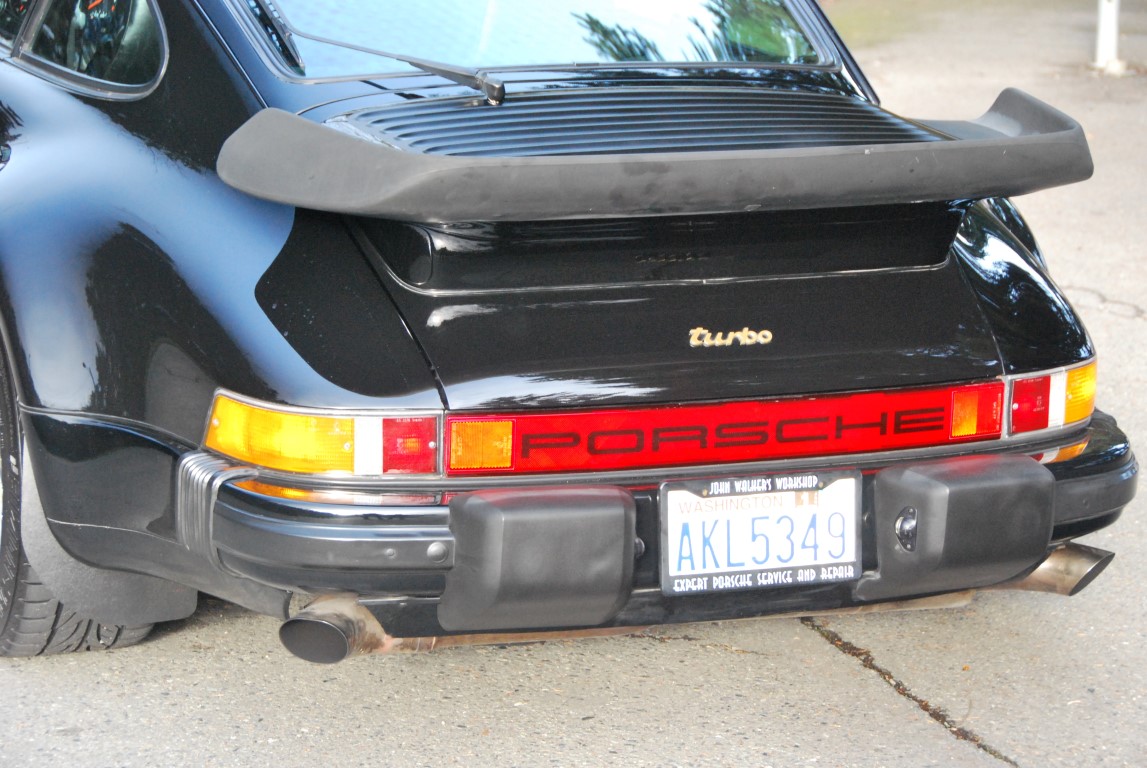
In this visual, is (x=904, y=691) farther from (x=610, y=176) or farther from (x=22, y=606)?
(x=22, y=606)

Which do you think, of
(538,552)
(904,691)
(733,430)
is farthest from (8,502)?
(904,691)

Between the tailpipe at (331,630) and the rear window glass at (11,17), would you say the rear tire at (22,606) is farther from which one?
the rear window glass at (11,17)

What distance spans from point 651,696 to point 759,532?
0.62 meters

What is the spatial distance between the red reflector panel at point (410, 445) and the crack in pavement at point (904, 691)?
1249 mm

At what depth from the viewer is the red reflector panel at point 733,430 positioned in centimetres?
241

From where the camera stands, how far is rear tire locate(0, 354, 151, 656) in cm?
284

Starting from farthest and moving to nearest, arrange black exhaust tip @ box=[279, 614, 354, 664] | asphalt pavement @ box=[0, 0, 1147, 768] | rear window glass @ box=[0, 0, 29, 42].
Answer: rear window glass @ box=[0, 0, 29, 42] → asphalt pavement @ box=[0, 0, 1147, 768] → black exhaust tip @ box=[279, 614, 354, 664]

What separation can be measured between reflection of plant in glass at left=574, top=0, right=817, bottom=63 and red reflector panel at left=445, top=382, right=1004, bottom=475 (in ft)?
3.48

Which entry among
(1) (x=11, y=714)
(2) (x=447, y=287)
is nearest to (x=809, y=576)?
(2) (x=447, y=287)

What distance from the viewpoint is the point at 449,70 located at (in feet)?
9.50

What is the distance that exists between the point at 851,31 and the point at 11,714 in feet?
40.8

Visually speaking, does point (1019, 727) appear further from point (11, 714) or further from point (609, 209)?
point (11, 714)

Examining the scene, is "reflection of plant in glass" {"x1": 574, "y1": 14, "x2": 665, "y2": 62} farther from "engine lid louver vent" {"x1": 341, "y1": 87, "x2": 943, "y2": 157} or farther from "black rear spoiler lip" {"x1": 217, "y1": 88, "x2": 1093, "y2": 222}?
"black rear spoiler lip" {"x1": 217, "y1": 88, "x2": 1093, "y2": 222}

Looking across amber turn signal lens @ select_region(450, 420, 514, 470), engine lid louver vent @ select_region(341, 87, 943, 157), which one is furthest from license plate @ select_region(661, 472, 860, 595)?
engine lid louver vent @ select_region(341, 87, 943, 157)
